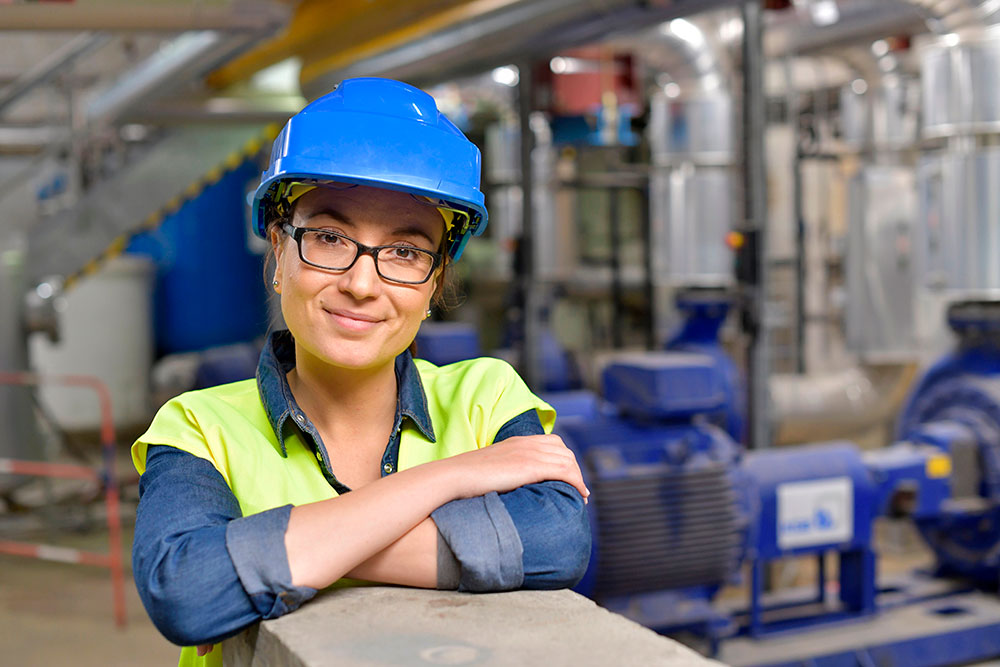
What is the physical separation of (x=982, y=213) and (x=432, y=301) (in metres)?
3.03

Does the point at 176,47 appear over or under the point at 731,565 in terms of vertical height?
over

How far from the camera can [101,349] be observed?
28.6ft

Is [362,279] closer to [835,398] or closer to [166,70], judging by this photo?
[166,70]

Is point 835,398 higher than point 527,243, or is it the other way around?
point 527,243

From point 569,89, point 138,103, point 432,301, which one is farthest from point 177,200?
point 432,301

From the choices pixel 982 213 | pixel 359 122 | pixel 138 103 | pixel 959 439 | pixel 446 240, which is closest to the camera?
pixel 359 122

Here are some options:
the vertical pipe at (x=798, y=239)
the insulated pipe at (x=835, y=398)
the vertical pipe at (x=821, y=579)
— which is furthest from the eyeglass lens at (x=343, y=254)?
the vertical pipe at (x=798, y=239)

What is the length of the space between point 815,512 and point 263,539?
3044mm

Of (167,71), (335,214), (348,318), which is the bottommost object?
(348,318)

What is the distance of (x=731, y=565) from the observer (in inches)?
142

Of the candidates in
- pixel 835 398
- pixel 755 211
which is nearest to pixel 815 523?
pixel 755 211

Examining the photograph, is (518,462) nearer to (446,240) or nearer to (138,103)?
(446,240)

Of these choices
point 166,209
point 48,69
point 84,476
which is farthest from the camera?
point 166,209

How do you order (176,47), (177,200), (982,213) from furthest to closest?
1. (177,200)
2. (176,47)
3. (982,213)
